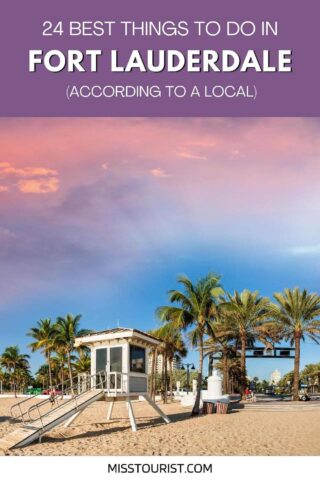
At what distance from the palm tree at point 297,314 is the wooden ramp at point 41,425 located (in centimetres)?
1997

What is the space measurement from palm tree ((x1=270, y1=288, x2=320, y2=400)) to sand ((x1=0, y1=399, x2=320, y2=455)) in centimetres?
1282

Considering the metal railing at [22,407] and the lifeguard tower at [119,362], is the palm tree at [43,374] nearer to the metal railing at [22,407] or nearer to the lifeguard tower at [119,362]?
the metal railing at [22,407]

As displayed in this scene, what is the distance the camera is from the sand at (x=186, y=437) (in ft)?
43.4

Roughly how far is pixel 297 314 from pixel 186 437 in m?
20.4

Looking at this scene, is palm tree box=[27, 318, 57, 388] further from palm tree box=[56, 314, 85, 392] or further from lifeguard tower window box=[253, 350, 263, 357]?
lifeguard tower window box=[253, 350, 263, 357]

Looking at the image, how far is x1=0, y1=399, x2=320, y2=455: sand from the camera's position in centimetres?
1323

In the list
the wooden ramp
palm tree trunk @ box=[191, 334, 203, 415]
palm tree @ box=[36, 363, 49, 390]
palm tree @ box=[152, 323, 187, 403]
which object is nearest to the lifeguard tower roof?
the wooden ramp

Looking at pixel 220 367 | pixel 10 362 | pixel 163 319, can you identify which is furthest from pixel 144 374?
pixel 10 362

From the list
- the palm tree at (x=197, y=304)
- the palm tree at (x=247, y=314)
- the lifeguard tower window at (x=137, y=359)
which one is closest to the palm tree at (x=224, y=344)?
the palm tree at (x=247, y=314)

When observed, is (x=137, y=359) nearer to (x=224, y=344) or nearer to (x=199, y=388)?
(x=199, y=388)

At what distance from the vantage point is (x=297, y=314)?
112 ft

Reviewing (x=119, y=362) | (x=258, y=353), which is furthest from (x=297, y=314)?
(x=119, y=362)

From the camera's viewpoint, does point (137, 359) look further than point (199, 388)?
No

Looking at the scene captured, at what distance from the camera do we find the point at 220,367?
184 ft
